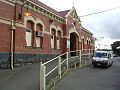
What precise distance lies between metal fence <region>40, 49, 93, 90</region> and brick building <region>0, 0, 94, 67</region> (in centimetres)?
332

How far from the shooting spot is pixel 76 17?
3559 cm

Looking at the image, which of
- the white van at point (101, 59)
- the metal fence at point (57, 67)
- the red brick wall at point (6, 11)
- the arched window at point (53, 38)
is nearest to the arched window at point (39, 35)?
the arched window at point (53, 38)

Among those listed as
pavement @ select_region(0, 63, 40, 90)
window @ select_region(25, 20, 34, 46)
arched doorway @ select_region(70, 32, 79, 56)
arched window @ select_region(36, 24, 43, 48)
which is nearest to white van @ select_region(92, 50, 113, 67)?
arched window @ select_region(36, 24, 43, 48)

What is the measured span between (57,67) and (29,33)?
897 cm

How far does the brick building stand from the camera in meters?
19.4

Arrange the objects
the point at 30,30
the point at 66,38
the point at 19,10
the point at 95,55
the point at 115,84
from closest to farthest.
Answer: the point at 115,84, the point at 19,10, the point at 30,30, the point at 95,55, the point at 66,38

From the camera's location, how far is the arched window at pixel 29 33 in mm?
22938

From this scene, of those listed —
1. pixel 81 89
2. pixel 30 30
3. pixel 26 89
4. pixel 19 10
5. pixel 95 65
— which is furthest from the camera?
pixel 95 65

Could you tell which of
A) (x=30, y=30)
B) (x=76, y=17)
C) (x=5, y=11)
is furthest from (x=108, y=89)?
(x=76, y=17)

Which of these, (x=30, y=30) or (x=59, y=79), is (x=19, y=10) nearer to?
(x=30, y=30)

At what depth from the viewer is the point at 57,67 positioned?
49.5 feet

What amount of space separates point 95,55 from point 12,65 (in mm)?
10948

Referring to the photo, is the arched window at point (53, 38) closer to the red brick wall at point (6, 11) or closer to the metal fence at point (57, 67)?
the metal fence at point (57, 67)

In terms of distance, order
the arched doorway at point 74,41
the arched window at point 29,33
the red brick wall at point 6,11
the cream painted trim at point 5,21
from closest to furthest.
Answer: the cream painted trim at point 5,21
the red brick wall at point 6,11
the arched window at point 29,33
the arched doorway at point 74,41
